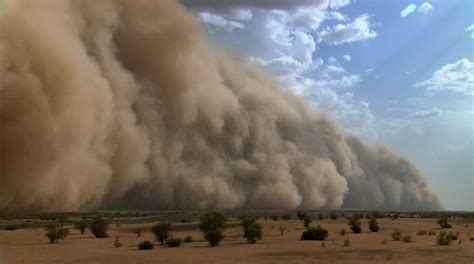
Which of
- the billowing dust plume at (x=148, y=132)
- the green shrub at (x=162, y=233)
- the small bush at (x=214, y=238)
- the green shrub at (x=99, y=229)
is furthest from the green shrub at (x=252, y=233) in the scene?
the billowing dust plume at (x=148, y=132)

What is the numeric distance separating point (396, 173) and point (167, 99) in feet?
151

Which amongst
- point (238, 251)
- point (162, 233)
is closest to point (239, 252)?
point (238, 251)

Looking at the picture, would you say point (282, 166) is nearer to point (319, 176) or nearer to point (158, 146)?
point (319, 176)

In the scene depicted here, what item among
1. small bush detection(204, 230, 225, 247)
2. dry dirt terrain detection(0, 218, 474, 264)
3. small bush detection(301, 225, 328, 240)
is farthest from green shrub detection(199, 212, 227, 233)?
small bush detection(301, 225, 328, 240)

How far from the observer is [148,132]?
5078 centimetres

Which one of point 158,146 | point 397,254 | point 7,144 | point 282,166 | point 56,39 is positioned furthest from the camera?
point 282,166

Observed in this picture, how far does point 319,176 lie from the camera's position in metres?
66.9

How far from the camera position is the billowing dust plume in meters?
34.6

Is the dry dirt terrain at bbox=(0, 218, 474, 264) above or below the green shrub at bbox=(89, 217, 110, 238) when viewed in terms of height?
below

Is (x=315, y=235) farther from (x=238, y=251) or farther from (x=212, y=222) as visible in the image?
(x=238, y=251)

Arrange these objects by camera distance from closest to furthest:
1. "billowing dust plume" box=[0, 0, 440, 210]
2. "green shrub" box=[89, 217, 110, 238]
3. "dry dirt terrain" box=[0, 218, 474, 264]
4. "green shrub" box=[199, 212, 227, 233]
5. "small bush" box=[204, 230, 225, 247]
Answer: "dry dirt terrain" box=[0, 218, 474, 264], "small bush" box=[204, 230, 225, 247], "green shrub" box=[199, 212, 227, 233], "green shrub" box=[89, 217, 110, 238], "billowing dust plume" box=[0, 0, 440, 210]

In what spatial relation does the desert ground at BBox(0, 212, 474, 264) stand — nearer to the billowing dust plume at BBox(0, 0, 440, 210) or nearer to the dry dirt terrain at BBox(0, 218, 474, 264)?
the dry dirt terrain at BBox(0, 218, 474, 264)

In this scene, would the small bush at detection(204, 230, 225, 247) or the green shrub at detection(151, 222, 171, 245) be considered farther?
the green shrub at detection(151, 222, 171, 245)

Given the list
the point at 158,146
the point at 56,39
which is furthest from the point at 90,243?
the point at 158,146
